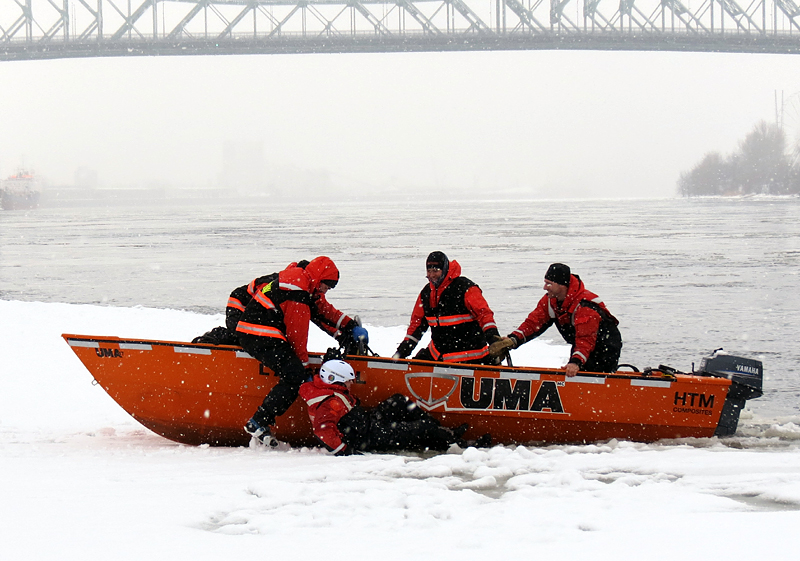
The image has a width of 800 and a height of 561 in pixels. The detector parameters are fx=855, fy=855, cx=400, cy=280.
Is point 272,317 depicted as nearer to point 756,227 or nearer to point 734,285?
point 734,285

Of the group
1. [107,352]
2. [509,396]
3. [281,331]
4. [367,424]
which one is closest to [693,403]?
[509,396]

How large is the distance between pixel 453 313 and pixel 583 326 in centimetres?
72

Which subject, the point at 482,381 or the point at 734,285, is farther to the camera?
the point at 734,285

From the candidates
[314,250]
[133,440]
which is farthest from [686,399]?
[314,250]

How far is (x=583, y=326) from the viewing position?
180 inches

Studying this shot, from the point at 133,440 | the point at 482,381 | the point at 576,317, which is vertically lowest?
the point at 133,440

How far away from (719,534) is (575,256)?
15392 mm

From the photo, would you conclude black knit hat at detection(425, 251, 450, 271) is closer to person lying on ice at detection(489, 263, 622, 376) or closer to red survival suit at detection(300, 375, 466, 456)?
person lying on ice at detection(489, 263, 622, 376)

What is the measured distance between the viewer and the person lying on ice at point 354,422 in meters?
4.31

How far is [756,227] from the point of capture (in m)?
27.9

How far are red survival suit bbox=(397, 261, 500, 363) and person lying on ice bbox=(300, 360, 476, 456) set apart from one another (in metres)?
0.47

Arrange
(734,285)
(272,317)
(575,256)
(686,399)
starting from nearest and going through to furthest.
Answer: (272,317) < (686,399) < (734,285) < (575,256)

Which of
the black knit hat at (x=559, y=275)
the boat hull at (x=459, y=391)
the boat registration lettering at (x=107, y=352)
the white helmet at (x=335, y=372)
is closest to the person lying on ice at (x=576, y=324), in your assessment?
the black knit hat at (x=559, y=275)

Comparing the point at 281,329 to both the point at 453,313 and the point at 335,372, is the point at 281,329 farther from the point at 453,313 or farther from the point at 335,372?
the point at 453,313
